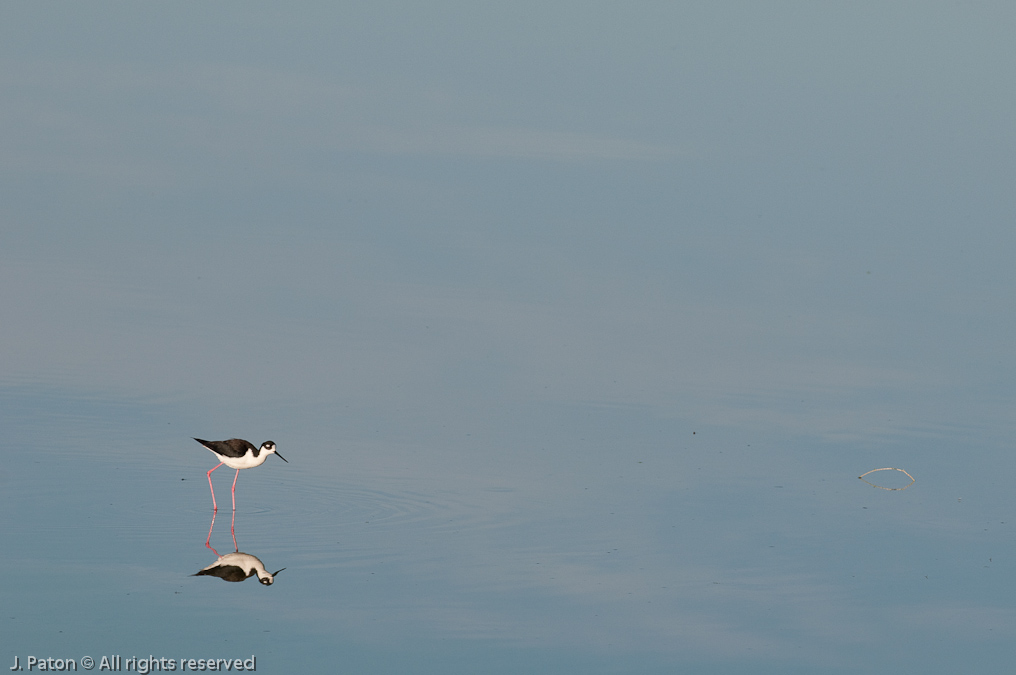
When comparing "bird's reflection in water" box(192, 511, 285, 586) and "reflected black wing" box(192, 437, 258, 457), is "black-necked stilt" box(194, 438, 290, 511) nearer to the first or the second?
"reflected black wing" box(192, 437, 258, 457)

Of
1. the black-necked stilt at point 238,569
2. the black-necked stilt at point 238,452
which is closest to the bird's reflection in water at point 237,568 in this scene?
the black-necked stilt at point 238,569

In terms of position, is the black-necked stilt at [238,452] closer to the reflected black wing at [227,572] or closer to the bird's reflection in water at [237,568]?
the bird's reflection in water at [237,568]

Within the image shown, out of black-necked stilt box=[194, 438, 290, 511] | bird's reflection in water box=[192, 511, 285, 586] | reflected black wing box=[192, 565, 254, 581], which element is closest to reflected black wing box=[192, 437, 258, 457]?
black-necked stilt box=[194, 438, 290, 511]

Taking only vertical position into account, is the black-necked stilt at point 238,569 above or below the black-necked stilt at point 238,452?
below

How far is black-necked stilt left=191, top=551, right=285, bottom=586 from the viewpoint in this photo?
1228 centimetres

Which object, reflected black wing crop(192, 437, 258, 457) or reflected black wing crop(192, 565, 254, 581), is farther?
reflected black wing crop(192, 437, 258, 457)

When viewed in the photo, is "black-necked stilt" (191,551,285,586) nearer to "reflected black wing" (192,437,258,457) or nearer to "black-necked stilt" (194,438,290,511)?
"black-necked stilt" (194,438,290,511)

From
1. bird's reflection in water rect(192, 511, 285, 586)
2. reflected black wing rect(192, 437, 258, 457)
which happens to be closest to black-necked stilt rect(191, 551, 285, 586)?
bird's reflection in water rect(192, 511, 285, 586)

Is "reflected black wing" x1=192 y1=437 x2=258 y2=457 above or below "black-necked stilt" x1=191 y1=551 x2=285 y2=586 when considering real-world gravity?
above

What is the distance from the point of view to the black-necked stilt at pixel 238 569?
12.3m

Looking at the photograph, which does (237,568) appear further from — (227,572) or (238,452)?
(238,452)

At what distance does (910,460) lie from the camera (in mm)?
15922

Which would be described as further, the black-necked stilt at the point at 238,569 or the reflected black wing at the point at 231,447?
the reflected black wing at the point at 231,447

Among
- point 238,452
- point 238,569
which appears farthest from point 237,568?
point 238,452
